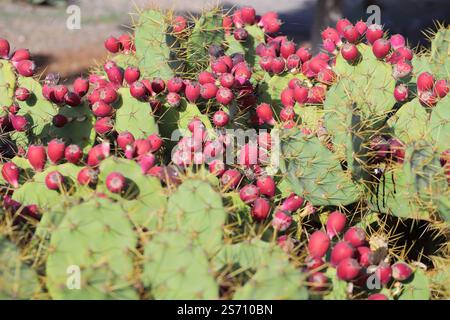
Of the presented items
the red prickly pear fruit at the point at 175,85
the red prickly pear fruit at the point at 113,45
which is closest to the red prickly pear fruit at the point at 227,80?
the red prickly pear fruit at the point at 175,85

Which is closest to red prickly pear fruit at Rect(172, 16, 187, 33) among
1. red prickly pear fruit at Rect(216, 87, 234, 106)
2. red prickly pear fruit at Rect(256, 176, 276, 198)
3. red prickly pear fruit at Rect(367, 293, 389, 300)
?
red prickly pear fruit at Rect(216, 87, 234, 106)

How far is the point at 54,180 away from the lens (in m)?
2.23

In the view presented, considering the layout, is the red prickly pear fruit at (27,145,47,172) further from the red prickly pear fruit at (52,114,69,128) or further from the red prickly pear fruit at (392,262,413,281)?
the red prickly pear fruit at (392,262,413,281)

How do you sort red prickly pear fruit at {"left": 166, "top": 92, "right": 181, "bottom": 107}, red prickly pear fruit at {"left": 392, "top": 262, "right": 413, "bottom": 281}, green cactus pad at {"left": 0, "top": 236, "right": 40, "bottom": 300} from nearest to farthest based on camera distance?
green cactus pad at {"left": 0, "top": 236, "right": 40, "bottom": 300}, red prickly pear fruit at {"left": 392, "top": 262, "right": 413, "bottom": 281}, red prickly pear fruit at {"left": 166, "top": 92, "right": 181, "bottom": 107}

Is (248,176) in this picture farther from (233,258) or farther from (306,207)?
(233,258)

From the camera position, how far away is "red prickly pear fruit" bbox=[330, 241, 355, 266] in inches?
82.7

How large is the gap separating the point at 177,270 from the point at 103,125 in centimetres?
97

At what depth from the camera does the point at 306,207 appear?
250 centimetres

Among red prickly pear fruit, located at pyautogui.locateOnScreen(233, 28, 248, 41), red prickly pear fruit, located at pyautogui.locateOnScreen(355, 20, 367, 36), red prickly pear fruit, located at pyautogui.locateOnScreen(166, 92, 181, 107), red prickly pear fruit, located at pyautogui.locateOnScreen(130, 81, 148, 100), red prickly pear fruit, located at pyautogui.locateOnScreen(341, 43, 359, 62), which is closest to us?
red prickly pear fruit, located at pyautogui.locateOnScreen(130, 81, 148, 100)

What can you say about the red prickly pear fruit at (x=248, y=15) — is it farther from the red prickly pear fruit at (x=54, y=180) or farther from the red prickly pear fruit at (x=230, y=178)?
the red prickly pear fruit at (x=54, y=180)

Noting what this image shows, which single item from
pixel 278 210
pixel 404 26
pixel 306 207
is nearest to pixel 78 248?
pixel 278 210

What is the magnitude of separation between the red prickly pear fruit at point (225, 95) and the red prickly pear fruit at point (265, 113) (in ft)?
0.87

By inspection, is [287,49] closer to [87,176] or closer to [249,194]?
[249,194]

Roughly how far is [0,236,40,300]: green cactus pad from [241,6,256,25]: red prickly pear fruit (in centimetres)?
192
